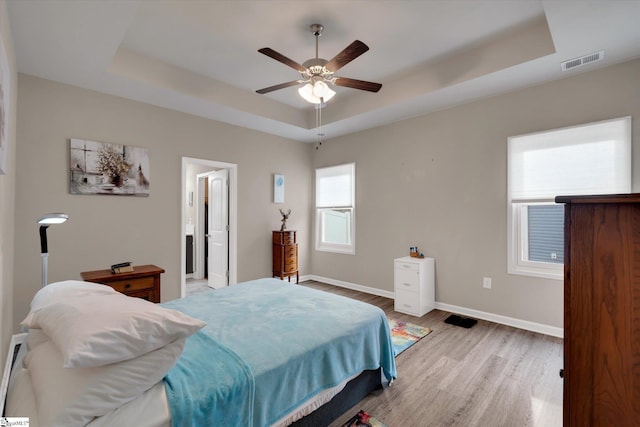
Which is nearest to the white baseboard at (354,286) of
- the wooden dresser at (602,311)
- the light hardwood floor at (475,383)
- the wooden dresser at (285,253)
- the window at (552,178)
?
the wooden dresser at (285,253)

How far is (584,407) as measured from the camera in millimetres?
888

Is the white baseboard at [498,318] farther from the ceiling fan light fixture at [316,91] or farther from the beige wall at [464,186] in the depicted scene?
the ceiling fan light fixture at [316,91]

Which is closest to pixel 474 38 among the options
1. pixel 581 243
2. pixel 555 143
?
pixel 555 143

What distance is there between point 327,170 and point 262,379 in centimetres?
437

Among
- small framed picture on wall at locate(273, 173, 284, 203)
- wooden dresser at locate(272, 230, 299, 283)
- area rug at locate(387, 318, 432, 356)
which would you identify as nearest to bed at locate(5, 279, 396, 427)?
area rug at locate(387, 318, 432, 356)

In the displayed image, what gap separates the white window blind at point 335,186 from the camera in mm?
5059

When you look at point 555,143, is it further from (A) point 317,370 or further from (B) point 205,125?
(B) point 205,125

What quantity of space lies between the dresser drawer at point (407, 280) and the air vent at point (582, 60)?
2.60 metres

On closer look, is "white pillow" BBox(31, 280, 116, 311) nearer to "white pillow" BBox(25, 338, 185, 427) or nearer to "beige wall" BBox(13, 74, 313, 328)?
"white pillow" BBox(25, 338, 185, 427)

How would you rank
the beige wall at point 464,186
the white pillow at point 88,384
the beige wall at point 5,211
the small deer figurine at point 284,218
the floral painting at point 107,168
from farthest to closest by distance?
the small deer figurine at point 284,218
the floral painting at point 107,168
the beige wall at point 464,186
the beige wall at point 5,211
the white pillow at point 88,384

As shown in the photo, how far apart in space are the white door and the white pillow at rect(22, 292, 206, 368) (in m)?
3.48

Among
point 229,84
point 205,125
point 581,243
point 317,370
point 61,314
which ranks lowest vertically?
point 317,370

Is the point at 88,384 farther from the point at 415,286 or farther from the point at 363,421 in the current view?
the point at 415,286

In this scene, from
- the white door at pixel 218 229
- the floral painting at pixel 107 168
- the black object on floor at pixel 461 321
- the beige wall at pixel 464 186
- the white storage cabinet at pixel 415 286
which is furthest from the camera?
the white door at pixel 218 229
